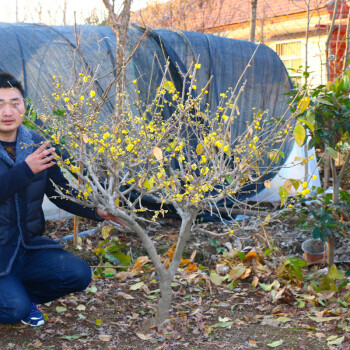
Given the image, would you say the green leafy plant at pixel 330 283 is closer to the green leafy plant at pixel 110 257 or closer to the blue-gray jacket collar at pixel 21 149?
the green leafy plant at pixel 110 257

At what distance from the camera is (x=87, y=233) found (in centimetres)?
486

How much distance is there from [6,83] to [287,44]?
11.2 meters

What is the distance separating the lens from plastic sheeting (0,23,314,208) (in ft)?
16.9

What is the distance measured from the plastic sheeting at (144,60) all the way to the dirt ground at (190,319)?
5.89 feet

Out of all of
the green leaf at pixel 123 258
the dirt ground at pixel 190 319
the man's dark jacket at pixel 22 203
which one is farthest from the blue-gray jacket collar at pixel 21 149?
the green leaf at pixel 123 258

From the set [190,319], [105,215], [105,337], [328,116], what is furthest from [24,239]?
[328,116]

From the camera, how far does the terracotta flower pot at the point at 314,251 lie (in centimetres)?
446

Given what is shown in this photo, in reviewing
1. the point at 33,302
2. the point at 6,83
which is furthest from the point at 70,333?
the point at 6,83

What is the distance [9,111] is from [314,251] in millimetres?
3017

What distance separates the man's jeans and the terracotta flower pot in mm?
2254

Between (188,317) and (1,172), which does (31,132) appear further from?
(188,317)

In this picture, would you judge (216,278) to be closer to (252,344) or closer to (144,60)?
(252,344)

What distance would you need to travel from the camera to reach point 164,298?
295 centimetres

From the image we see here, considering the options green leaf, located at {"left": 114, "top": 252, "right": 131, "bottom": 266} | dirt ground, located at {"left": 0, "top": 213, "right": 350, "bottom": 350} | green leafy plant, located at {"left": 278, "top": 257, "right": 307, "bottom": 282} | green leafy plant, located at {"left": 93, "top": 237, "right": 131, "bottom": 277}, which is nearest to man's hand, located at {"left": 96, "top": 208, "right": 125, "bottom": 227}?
dirt ground, located at {"left": 0, "top": 213, "right": 350, "bottom": 350}
